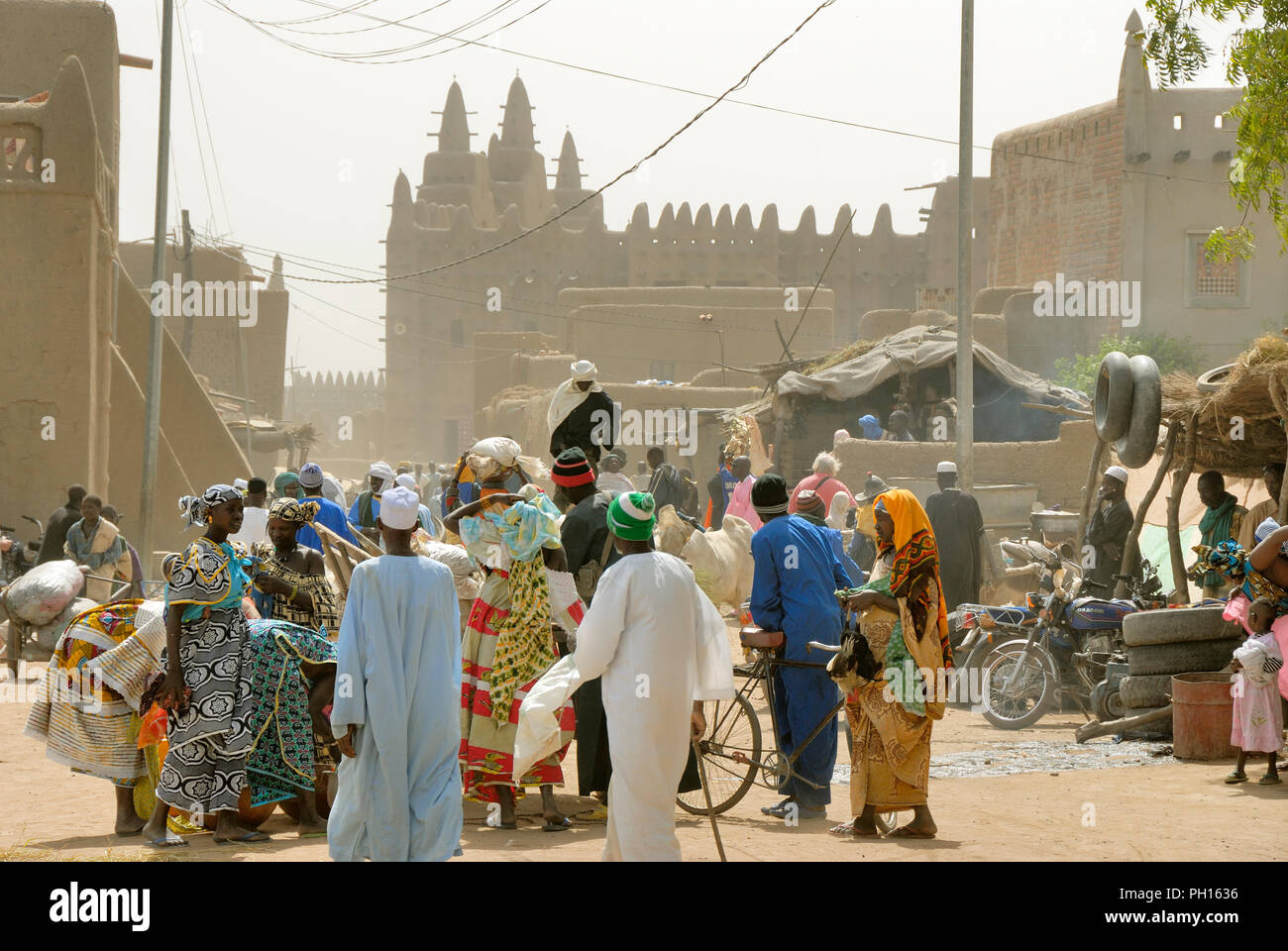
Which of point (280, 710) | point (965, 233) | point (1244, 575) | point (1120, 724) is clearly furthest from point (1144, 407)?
point (280, 710)

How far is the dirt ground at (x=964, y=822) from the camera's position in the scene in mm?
6312

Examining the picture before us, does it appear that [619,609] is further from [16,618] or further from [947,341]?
[947,341]

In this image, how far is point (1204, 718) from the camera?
8.77 metres

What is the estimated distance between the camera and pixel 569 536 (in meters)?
7.41

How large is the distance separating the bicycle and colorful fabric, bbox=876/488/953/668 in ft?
1.72

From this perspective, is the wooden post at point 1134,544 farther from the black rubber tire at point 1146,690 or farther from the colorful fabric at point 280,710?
the colorful fabric at point 280,710

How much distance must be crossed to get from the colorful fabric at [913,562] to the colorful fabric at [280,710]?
2691mm

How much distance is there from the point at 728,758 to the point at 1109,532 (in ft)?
16.8

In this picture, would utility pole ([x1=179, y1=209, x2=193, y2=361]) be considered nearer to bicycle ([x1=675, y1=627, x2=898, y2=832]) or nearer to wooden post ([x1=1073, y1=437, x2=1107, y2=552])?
wooden post ([x1=1073, y1=437, x2=1107, y2=552])

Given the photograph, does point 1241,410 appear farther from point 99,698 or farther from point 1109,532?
point 99,698

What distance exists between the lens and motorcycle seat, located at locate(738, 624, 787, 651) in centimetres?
743

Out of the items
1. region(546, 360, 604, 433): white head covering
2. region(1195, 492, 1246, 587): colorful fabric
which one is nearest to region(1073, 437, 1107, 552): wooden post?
region(1195, 492, 1246, 587): colorful fabric
